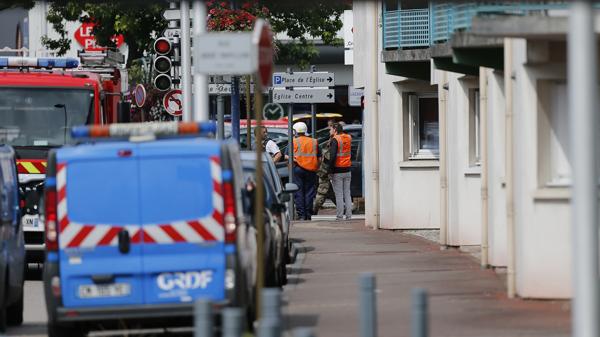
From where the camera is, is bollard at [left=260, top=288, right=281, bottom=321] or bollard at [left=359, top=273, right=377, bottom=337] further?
bollard at [left=359, top=273, right=377, bottom=337]

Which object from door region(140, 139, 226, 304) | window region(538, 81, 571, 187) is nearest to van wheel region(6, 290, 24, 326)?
door region(140, 139, 226, 304)

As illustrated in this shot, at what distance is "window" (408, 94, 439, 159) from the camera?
88.4 ft

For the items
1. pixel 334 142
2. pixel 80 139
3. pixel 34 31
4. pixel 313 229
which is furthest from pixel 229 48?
pixel 34 31

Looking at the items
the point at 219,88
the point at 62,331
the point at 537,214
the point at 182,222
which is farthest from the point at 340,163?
the point at 182,222

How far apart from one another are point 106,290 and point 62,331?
2.24ft

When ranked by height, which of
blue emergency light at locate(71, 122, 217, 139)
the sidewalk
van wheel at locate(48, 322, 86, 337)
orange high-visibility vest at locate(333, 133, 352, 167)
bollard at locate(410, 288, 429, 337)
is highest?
blue emergency light at locate(71, 122, 217, 139)

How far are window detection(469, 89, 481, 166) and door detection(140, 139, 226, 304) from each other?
32.4 feet

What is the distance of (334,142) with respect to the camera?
99.1 feet

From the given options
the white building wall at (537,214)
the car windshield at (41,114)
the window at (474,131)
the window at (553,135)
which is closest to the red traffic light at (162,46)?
the car windshield at (41,114)

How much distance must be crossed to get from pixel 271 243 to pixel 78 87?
18.7 ft

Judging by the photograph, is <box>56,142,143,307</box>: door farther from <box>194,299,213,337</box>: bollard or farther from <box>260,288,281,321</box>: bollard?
<box>194,299,213,337</box>: bollard

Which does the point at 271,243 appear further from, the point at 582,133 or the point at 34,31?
the point at 34,31

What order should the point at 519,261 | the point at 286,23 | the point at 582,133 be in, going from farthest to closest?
the point at 286,23, the point at 519,261, the point at 582,133

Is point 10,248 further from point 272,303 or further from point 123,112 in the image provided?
point 123,112
